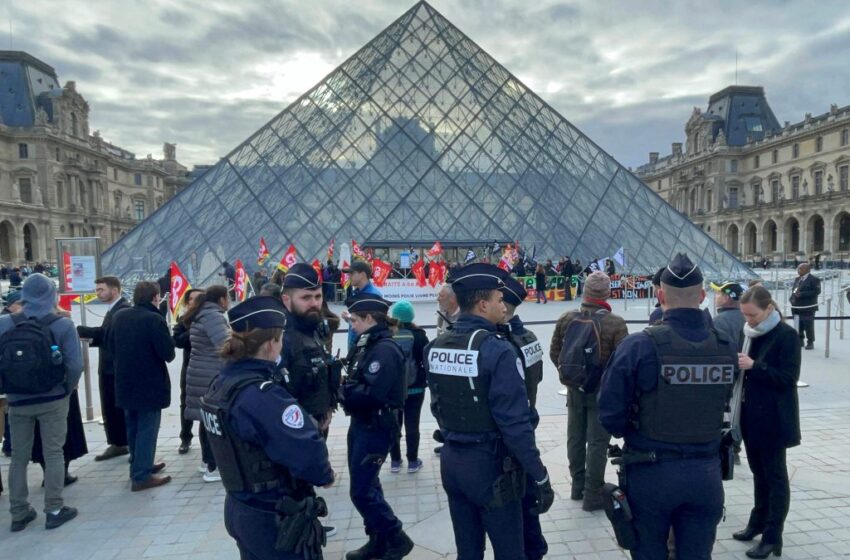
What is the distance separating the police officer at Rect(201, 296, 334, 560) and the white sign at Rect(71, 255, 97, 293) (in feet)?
18.6

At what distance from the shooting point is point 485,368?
225 centimetres

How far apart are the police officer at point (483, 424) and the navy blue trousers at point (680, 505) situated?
415 mm

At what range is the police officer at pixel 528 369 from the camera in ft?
8.46

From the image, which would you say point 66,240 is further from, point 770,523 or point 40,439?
point 770,523

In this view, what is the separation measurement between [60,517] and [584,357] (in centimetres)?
373

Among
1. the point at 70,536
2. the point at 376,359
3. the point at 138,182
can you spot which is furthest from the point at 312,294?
the point at 138,182

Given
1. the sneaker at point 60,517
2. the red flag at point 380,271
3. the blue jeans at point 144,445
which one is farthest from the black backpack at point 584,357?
the red flag at point 380,271

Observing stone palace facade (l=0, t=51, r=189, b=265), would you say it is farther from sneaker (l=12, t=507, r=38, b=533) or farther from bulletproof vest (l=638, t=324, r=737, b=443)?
bulletproof vest (l=638, t=324, r=737, b=443)

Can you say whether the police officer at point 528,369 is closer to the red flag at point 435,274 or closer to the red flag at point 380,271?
the red flag at point 380,271

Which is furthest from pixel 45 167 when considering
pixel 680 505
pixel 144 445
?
pixel 680 505

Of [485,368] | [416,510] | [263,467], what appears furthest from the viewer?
[416,510]

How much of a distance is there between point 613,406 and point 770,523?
1601mm

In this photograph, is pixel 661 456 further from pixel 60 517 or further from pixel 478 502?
pixel 60 517

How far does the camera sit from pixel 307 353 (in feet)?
10.1
